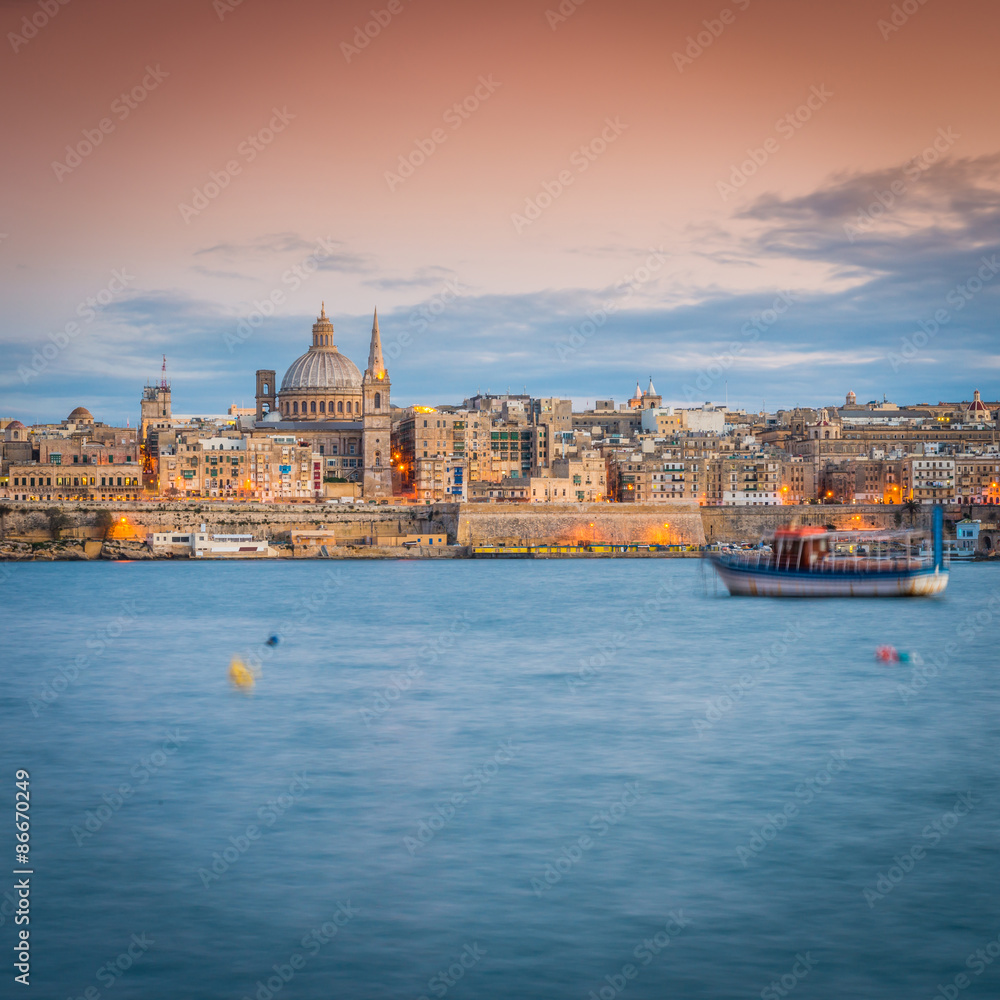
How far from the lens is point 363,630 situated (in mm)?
30109

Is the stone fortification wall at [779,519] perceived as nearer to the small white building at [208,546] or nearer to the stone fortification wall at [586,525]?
the stone fortification wall at [586,525]

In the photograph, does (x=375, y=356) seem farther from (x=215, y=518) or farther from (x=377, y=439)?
(x=215, y=518)

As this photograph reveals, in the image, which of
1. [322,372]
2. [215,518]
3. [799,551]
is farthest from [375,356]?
[799,551]

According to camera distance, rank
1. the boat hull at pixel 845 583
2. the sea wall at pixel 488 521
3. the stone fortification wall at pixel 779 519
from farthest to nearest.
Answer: the stone fortification wall at pixel 779 519
the sea wall at pixel 488 521
the boat hull at pixel 845 583

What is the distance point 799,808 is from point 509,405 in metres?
85.1

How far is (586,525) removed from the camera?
69938 millimetres

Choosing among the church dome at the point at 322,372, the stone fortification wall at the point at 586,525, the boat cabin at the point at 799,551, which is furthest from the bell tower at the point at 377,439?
the boat cabin at the point at 799,551

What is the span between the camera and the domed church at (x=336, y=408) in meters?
89.4

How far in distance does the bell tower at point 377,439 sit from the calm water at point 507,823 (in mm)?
62189

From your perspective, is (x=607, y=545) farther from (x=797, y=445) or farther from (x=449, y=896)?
(x=449, y=896)

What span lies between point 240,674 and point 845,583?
78.3 feet

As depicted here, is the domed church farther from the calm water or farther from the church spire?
the calm water

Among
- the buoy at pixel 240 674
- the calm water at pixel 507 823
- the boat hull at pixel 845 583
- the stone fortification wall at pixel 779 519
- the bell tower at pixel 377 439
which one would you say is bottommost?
the calm water at pixel 507 823

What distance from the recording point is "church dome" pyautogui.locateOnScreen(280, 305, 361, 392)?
104 meters
